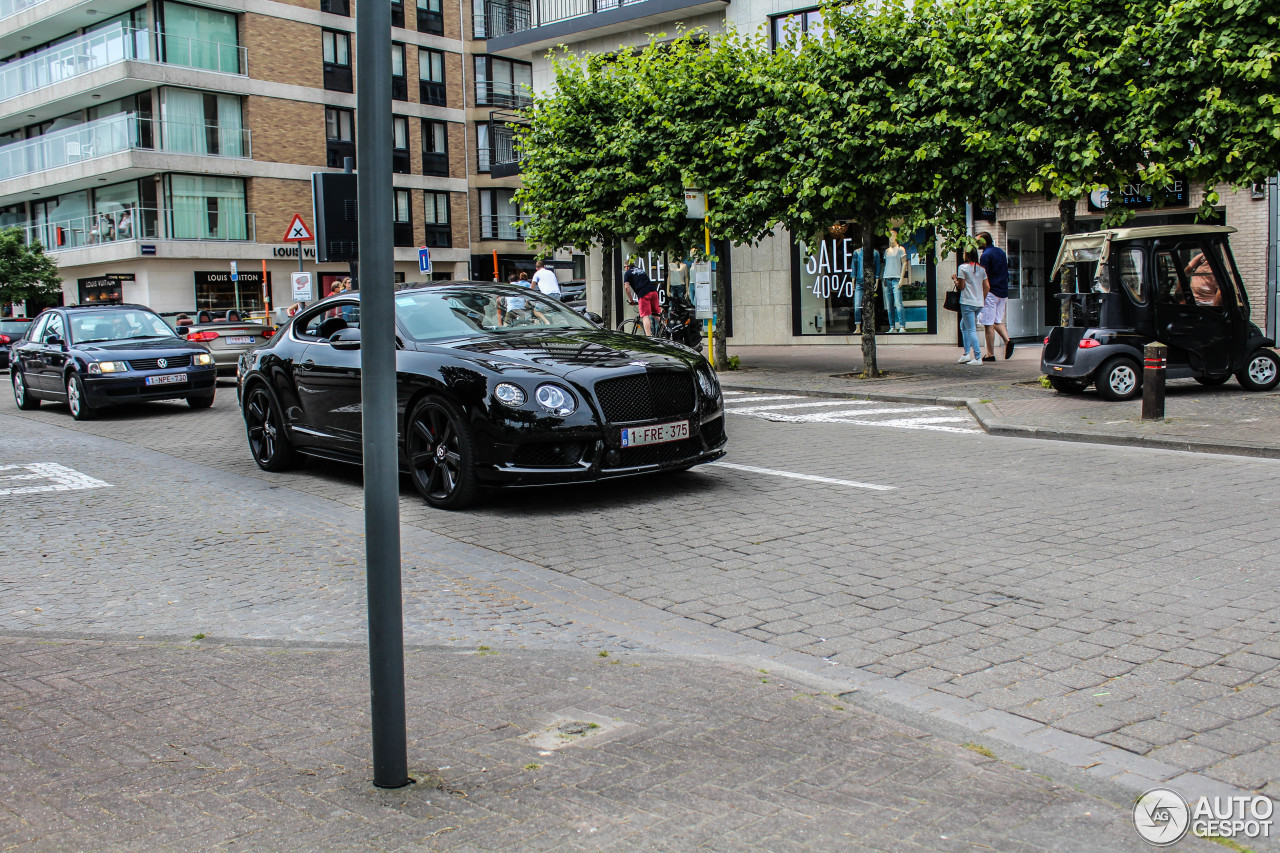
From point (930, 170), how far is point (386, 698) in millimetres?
14968

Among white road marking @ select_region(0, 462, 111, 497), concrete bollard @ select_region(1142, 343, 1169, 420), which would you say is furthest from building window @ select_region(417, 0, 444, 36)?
concrete bollard @ select_region(1142, 343, 1169, 420)

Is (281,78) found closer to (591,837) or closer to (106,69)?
(106,69)

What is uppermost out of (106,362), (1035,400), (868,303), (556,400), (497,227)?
(497,227)

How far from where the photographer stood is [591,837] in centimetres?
296

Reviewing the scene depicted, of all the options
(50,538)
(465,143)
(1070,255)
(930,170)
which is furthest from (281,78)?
(50,538)

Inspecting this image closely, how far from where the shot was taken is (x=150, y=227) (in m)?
42.6

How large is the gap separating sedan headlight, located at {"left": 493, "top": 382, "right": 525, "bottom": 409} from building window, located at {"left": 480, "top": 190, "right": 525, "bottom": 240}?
48.7 meters

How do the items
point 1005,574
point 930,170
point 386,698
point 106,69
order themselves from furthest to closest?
1. point 106,69
2. point 930,170
3. point 1005,574
4. point 386,698

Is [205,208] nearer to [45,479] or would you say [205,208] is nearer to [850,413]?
[850,413]

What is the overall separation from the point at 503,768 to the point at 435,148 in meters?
52.4

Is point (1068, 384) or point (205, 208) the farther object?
point (205, 208)

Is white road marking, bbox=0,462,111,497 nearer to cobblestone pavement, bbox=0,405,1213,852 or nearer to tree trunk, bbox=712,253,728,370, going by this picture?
cobblestone pavement, bbox=0,405,1213,852

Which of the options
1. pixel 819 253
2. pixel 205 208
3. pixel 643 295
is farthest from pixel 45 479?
pixel 205 208

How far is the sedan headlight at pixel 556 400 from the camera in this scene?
762 centimetres
